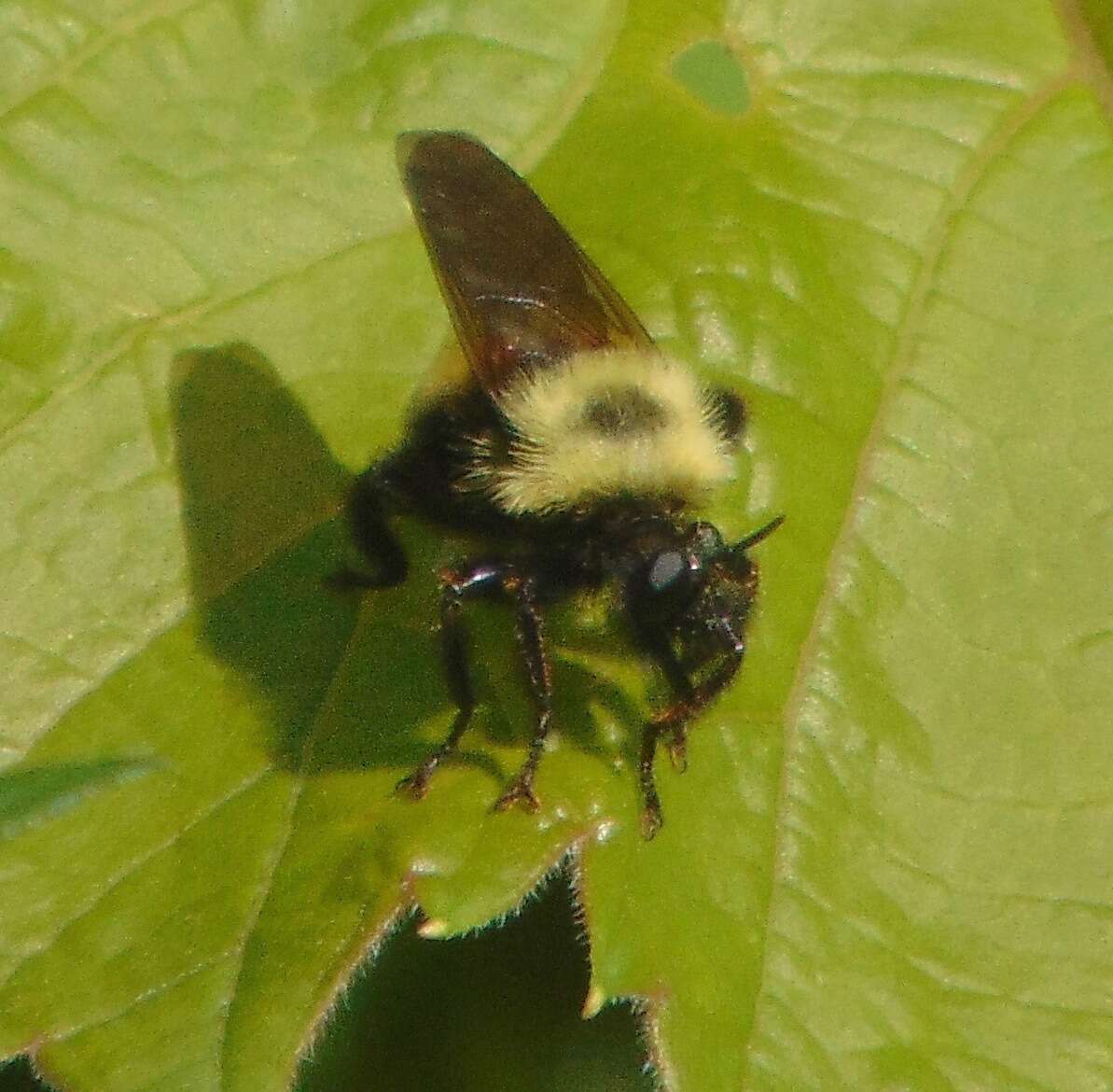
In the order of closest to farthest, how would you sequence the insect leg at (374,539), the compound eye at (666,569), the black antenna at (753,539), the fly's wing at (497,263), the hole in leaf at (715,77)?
1. the compound eye at (666,569)
2. the black antenna at (753,539)
3. the fly's wing at (497,263)
4. the insect leg at (374,539)
5. the hole in leaf at (715,77)

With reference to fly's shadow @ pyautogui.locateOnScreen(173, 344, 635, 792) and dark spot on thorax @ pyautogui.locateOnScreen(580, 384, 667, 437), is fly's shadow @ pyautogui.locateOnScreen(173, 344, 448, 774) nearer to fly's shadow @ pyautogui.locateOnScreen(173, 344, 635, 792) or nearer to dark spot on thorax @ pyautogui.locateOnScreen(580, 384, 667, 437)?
fly's shadow @ pyautogui.locateOnScreen(173, 344, 635, 792)

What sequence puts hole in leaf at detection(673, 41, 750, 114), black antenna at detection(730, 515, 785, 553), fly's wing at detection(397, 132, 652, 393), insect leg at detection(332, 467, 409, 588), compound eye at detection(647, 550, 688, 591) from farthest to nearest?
hole in leaf at detection(673, 41, 750, 114)
insect leg at detection(332, 467, 409, 588)
fly's wing at detection(397, 132, 652, 393)
black antenna at detection(730, 515, 785, 553)
compound eye at detection(647, 550, 688, 591)

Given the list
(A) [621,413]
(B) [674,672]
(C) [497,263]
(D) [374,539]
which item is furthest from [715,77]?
(B) [674,672]

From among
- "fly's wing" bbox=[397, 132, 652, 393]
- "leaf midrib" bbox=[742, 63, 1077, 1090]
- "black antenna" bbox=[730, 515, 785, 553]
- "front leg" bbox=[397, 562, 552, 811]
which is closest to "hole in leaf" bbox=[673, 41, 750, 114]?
"leaf midrib" bbox=[742, 63, 1077, 1090]

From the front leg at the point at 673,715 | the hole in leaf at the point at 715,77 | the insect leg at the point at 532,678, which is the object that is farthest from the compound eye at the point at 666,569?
the hole in leaf at the point at 715,77

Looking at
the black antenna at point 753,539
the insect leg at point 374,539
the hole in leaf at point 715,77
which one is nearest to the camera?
the black antenna at point 753,539

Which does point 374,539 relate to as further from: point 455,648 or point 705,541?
point 705,541

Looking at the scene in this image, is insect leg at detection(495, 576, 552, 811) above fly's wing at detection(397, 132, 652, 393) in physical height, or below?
below

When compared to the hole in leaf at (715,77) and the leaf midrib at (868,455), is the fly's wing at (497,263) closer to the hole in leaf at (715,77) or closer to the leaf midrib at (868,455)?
the leaf midrib at (868,455)

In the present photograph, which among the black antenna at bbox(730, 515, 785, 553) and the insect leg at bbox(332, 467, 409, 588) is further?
the insect leg at bbox(332, 467, 409, 588)
